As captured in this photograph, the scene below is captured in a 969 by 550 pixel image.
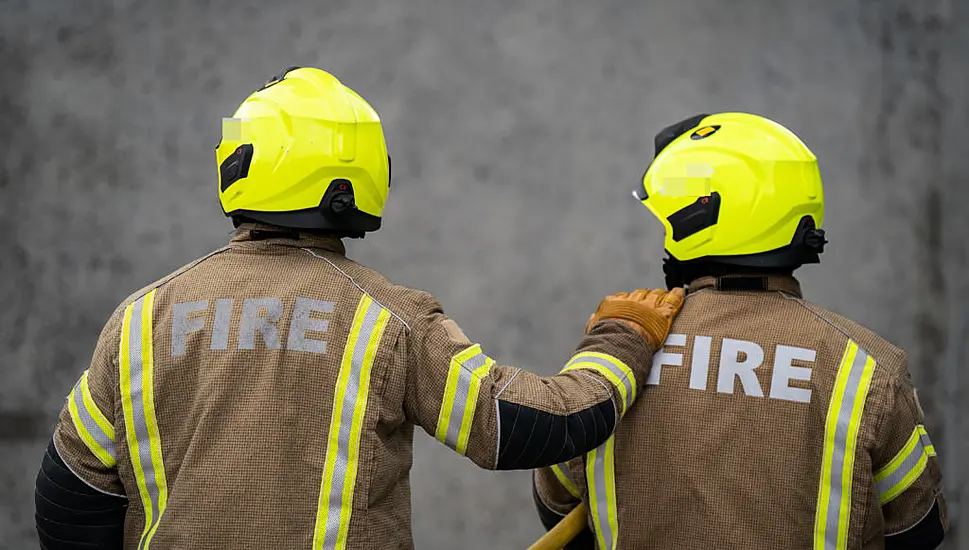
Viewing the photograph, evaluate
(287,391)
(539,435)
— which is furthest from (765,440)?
(287,391)

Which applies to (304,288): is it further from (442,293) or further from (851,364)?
(442,293)

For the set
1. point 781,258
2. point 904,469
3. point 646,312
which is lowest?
point 904,469

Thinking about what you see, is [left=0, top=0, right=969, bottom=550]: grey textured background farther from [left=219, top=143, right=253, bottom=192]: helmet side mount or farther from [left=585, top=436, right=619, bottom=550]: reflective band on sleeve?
[left=219, top=143, right=253, bottom=192]: helmet side mount

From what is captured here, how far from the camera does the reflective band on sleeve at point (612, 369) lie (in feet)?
6.51

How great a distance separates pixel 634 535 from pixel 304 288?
2.82 feet

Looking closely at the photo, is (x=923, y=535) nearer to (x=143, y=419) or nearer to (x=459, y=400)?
(x=459, y=400)

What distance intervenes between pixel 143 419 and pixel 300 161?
547mm

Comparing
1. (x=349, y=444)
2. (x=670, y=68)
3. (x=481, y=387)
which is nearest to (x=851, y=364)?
(x=481, y=387)

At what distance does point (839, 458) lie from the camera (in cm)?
199

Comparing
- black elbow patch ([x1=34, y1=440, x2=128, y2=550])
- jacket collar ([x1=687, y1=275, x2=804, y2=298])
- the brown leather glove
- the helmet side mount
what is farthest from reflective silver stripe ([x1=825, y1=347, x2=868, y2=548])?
black elbow patch ([x1=34, y1=440, x2=128, y2=550])

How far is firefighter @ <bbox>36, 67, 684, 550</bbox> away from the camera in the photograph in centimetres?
178

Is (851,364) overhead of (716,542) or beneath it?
overhead

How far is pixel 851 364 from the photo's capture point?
6.60ft

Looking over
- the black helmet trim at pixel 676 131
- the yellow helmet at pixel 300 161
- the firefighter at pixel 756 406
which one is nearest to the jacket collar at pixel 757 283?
the firefighter at pixel 756 406
